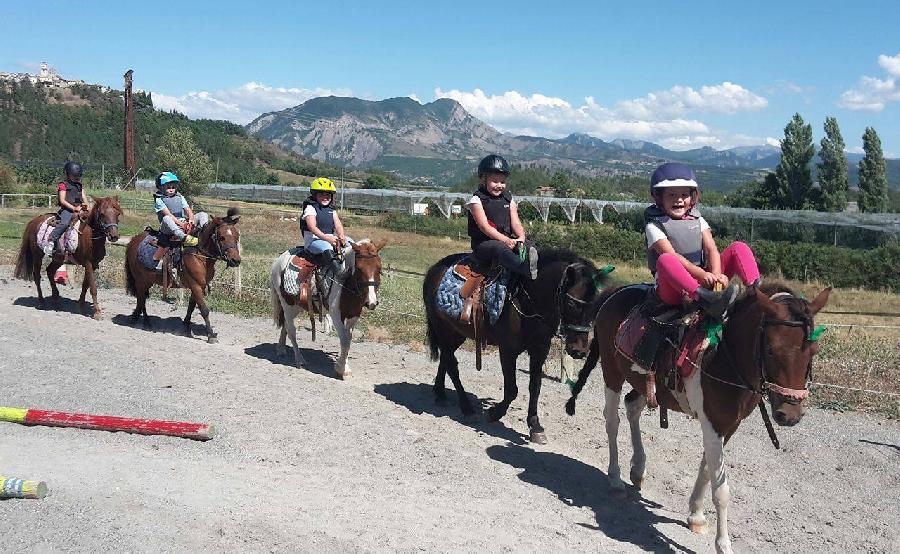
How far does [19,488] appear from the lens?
5.43 meters

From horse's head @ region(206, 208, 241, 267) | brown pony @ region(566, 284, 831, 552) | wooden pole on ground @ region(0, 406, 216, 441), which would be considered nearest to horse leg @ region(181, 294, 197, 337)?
horse's head @ region(206, 208, 241, 267)

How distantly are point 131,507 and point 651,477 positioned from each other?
18.2ft

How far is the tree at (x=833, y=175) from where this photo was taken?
79.9 m

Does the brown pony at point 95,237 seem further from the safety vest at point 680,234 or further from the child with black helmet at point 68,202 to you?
the safety vest at point 680,234

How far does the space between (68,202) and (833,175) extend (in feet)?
272

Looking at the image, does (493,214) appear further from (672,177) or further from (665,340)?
(665,340)

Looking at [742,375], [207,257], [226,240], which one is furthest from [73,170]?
[742,375]

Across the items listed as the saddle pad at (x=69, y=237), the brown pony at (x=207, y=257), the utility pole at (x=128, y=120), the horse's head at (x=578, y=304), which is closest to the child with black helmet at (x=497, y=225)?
the horse's head at (x=578, y=304)

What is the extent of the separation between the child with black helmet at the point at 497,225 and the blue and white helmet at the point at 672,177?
2306mm

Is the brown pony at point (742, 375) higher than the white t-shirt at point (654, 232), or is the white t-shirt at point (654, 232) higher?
the white t-shirt at point (654, 232)

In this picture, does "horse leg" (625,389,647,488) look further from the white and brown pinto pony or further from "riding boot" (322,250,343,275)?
"riding boot" (322,250,343,275)

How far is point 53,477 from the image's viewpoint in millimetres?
6070

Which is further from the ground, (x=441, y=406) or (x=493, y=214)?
(x=493, y=214)

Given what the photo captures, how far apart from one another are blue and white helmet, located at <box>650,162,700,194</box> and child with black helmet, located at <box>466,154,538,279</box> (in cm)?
231
